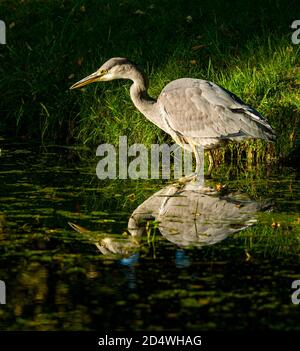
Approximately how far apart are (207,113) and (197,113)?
0.14m

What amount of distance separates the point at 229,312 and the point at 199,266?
3.22ft

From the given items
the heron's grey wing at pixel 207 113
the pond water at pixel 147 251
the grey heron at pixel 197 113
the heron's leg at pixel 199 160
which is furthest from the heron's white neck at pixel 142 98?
the pond water at pixel 147 251

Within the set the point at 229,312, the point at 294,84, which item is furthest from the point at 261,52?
the point at 229,312

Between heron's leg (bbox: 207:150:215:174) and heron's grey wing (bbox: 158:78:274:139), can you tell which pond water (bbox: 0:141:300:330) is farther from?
heron's grey wing (bbox: 158:78:274:139)

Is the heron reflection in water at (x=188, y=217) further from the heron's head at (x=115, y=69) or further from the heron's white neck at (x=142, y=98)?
the heron's head at (x=115, y=69)

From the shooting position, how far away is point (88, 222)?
29.3ft

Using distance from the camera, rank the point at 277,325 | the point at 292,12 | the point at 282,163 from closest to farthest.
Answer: the point at 277,325, the point at 282,163, the point at 292,12

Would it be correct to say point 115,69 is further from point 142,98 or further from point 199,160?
Result: point 199,160

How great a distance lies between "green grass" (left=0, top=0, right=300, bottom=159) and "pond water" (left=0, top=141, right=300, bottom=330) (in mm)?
1235

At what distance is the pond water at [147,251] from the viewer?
21.7 feet

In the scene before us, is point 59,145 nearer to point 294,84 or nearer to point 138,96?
Result: point 138,96

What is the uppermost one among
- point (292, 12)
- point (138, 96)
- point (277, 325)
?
point (292, 12)

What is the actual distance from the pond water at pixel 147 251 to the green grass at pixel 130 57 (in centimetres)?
124

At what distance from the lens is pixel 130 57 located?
1402 cm
